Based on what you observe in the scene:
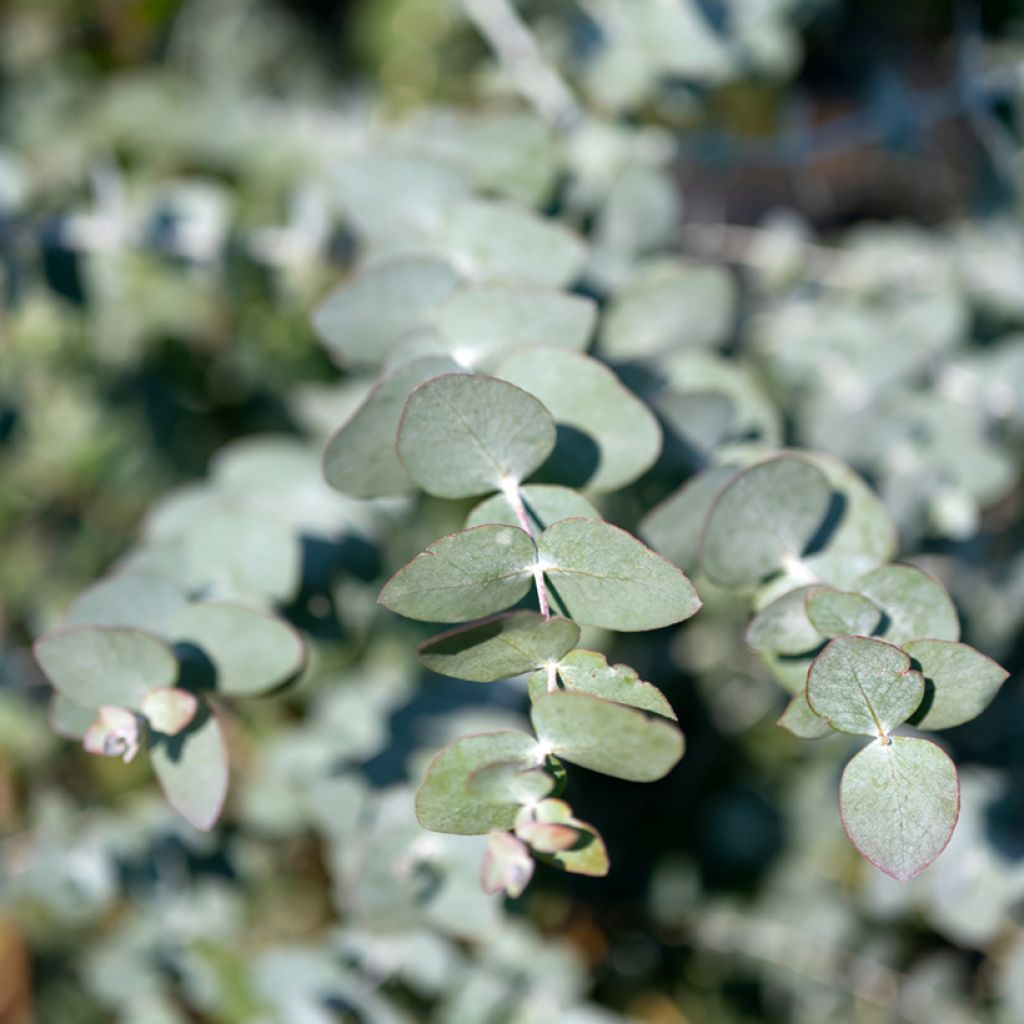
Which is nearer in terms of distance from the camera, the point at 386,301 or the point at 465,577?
the point at 465,577

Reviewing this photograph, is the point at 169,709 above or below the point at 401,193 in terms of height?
below

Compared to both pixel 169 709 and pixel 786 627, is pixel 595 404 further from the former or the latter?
pixel 169 709

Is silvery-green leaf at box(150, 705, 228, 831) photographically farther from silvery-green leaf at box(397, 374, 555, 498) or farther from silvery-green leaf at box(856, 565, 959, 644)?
silvery-green leaf at box(856, 565, 959, 644)

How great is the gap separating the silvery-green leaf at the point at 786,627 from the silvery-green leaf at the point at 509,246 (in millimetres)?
259

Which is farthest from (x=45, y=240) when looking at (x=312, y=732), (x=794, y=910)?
(x=794, y=910)

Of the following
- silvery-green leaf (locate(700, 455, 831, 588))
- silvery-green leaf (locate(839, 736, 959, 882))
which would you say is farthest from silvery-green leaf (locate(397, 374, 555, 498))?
silvery-green leaf (locate(839, 736, 959, 882))

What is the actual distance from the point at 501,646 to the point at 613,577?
0.19ft

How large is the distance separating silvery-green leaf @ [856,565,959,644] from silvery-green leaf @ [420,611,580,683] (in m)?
0.16

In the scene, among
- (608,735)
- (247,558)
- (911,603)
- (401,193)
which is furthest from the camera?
(401,193)

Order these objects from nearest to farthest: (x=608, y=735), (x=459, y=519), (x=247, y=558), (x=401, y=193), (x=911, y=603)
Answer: (x=608, y=735)
(x=911, y=603)
(x=247, y=558)
(x=401, y=193)
(x=459, y=519)

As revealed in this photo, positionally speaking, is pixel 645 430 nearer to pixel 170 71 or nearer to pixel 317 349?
pixel 317 349

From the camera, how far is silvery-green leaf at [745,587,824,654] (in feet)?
1.68

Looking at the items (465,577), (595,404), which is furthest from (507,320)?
(465,577)

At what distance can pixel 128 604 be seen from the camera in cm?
59
